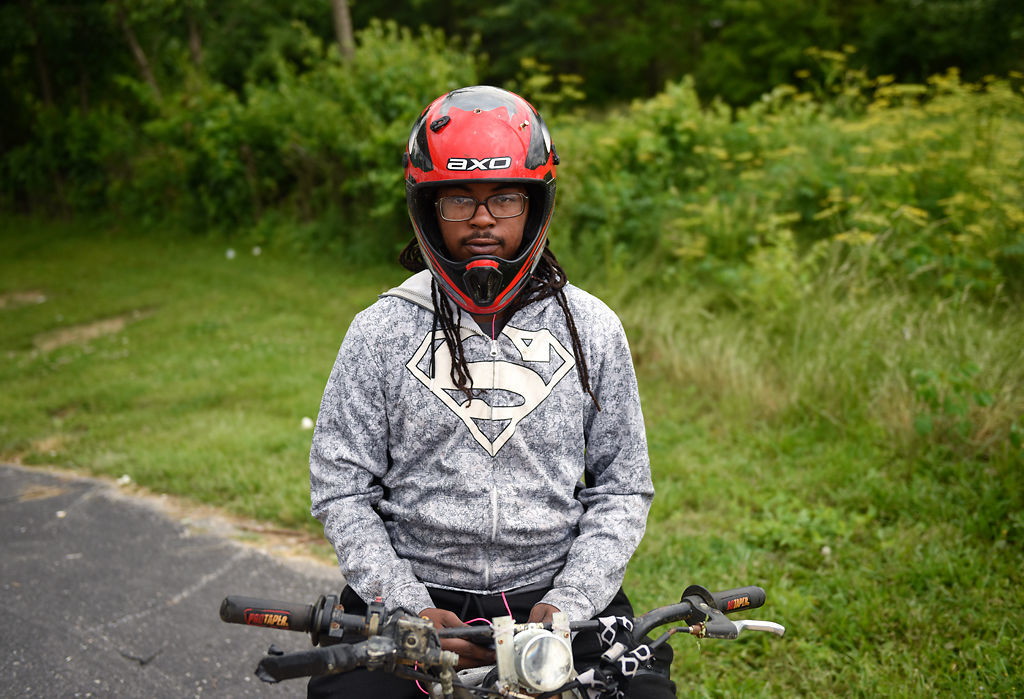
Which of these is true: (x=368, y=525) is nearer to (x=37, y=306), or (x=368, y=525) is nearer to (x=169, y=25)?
(x=37, y=306)

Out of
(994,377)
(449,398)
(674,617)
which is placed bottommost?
(994,377)

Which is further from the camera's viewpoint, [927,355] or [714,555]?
[927,355]

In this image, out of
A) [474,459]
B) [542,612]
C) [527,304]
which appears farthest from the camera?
[527,304]

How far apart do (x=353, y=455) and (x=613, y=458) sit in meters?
0.71

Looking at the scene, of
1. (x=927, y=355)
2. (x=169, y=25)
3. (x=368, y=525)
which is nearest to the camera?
(x=368, y=525)

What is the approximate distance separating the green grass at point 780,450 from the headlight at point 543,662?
1.89 metres

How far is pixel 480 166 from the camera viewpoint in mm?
2023

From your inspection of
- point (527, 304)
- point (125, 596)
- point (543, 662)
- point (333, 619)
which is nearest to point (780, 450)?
point (527, 304)

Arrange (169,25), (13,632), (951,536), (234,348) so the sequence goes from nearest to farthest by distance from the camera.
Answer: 1. (13,632)
2. (951,536)
3. (234,348)
4. (169,25)

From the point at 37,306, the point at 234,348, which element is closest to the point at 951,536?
the point at 234,348

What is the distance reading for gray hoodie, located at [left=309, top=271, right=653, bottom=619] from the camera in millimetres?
2068

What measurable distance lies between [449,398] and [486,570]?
0.46 meters

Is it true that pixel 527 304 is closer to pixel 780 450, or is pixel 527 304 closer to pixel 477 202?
pixel 477 202

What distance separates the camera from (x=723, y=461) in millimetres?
5000
